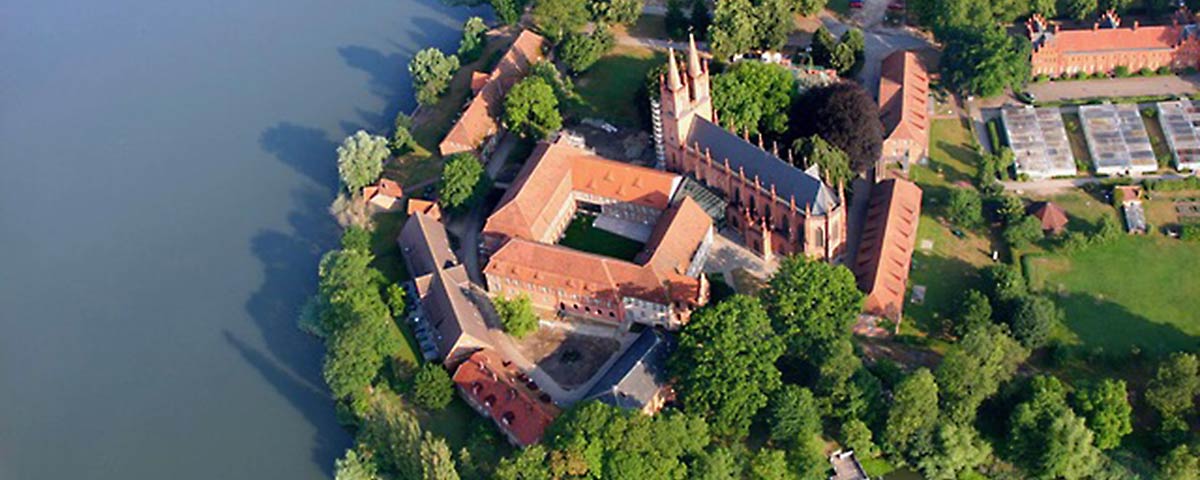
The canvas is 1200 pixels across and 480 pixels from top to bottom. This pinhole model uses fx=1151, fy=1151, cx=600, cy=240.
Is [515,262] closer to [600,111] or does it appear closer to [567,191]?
[567,191]

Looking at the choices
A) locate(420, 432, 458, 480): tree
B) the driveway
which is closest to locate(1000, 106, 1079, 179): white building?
the driveway

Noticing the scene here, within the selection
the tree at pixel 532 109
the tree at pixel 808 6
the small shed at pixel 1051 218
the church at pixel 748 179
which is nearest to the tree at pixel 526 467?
the church at pixel 748 179

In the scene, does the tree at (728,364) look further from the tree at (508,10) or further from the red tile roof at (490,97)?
the tree at (508,10)

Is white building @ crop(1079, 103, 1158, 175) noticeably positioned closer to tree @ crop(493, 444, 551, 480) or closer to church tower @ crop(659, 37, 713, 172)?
church tower @ crop(659, 37, 713, 172)

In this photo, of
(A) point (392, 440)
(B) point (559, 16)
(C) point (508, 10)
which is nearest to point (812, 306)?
(A) point (392, 440)

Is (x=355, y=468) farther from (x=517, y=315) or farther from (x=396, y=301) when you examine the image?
(x=517, y=315)

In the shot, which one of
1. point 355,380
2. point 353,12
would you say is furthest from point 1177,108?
point 353,12
